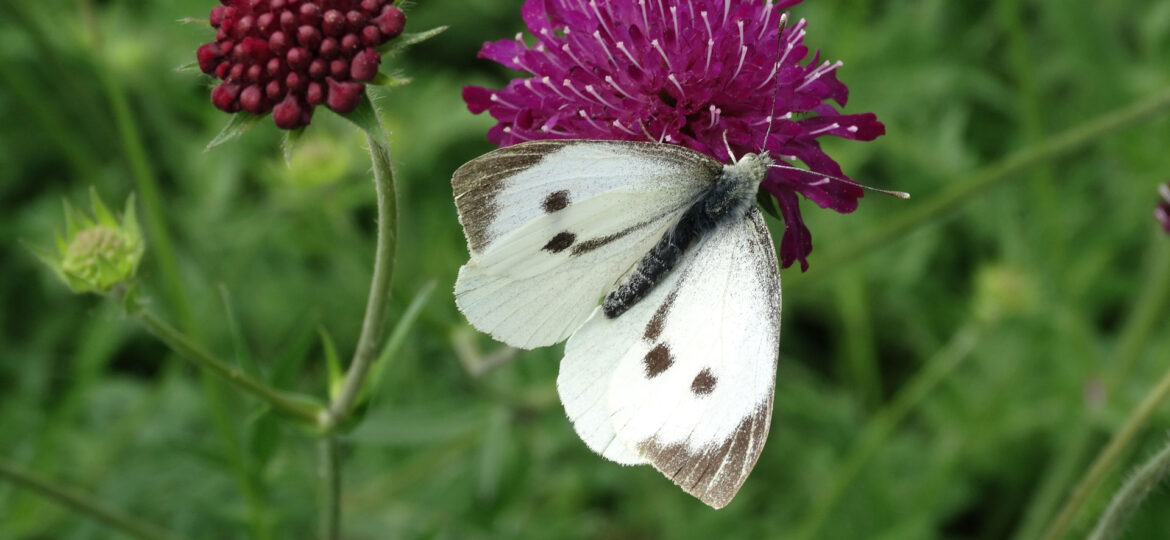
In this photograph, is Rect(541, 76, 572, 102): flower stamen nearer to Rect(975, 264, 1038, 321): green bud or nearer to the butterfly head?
the butterfly head

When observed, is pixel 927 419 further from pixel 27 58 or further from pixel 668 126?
pixel 27 58

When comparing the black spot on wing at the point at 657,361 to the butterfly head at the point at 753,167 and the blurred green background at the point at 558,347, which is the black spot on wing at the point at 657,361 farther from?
the blurred green background at the point at 558,347

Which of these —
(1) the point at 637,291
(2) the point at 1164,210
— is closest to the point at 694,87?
(1) the point at 637,291

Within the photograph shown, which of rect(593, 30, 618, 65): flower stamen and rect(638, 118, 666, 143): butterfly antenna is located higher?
rect(593, 30, 618, 65): flower stamen

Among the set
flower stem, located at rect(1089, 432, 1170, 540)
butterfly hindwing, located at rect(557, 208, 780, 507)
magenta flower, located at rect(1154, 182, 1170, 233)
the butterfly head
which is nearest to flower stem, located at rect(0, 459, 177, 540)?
butterfly hindwing, located at rect(557, 208, 780, 507)

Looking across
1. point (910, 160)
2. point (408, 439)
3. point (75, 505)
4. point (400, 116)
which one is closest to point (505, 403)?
point (408, 439)
